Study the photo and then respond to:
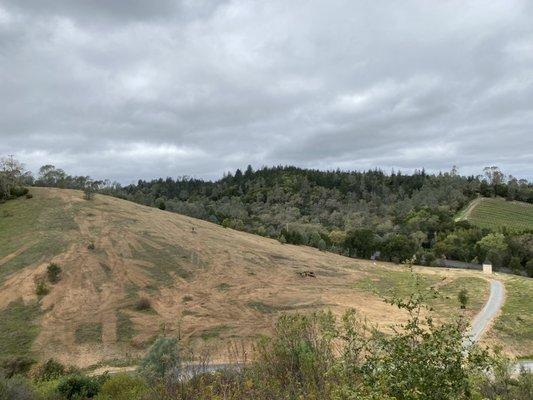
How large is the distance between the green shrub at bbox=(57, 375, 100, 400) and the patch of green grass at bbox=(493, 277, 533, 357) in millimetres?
18369

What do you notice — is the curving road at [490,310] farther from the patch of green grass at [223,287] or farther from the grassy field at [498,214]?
the grassy field at [498,214]

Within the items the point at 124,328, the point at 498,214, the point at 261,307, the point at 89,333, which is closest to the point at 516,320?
the point at 261,307

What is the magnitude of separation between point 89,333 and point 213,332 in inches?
339

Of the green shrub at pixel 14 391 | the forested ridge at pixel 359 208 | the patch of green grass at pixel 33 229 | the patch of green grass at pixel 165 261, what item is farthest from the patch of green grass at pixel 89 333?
the forested ridge at pixel 359 208

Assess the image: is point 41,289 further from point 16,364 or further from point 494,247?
point 494,247

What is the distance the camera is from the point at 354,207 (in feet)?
434

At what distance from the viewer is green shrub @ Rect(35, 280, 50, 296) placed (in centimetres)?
3469

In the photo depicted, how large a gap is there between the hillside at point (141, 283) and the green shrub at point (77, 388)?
37.4 ft

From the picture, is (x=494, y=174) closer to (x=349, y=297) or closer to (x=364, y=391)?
(x=349, y=297)

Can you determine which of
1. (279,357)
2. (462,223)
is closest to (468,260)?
(462,223)

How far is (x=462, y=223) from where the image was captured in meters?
Answer: 95.4

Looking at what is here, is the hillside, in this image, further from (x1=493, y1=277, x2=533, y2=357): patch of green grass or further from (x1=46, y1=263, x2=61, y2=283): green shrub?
(x1=493, y1=277, x2=533, y2=357): patch of green grass

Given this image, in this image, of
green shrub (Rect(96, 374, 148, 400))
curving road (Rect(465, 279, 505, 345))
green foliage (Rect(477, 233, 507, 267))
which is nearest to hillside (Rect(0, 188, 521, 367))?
curving road (Rect(465, 279, 505, 345))

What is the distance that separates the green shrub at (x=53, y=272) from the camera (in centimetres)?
3693
